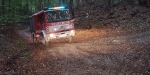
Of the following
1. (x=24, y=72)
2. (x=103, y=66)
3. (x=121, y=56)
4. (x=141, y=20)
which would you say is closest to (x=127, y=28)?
(x=141, y=20)

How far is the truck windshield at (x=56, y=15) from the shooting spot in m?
16.1

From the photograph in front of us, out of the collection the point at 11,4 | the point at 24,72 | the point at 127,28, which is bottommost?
the point at 24,72

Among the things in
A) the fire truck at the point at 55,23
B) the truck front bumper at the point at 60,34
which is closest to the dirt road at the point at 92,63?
the truck front bumper at the point at 60,34

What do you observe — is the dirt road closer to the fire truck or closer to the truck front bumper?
the truck front bumper

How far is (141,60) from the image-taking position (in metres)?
10.0

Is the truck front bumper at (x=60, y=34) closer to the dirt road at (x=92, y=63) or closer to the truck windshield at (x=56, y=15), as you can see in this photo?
the truck windshield at (x=56, y=15)

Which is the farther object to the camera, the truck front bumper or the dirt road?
the truck front bumper

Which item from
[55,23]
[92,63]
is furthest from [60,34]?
[92,63]

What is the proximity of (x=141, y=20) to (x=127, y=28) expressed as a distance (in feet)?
7.83

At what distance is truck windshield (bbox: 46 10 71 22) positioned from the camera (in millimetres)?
16109

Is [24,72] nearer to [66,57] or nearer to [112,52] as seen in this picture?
[66,57]

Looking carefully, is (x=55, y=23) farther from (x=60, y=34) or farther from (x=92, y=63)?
(x=92, y=63)

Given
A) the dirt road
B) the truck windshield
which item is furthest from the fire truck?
the dirt road

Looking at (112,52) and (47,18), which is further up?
(47,18)
